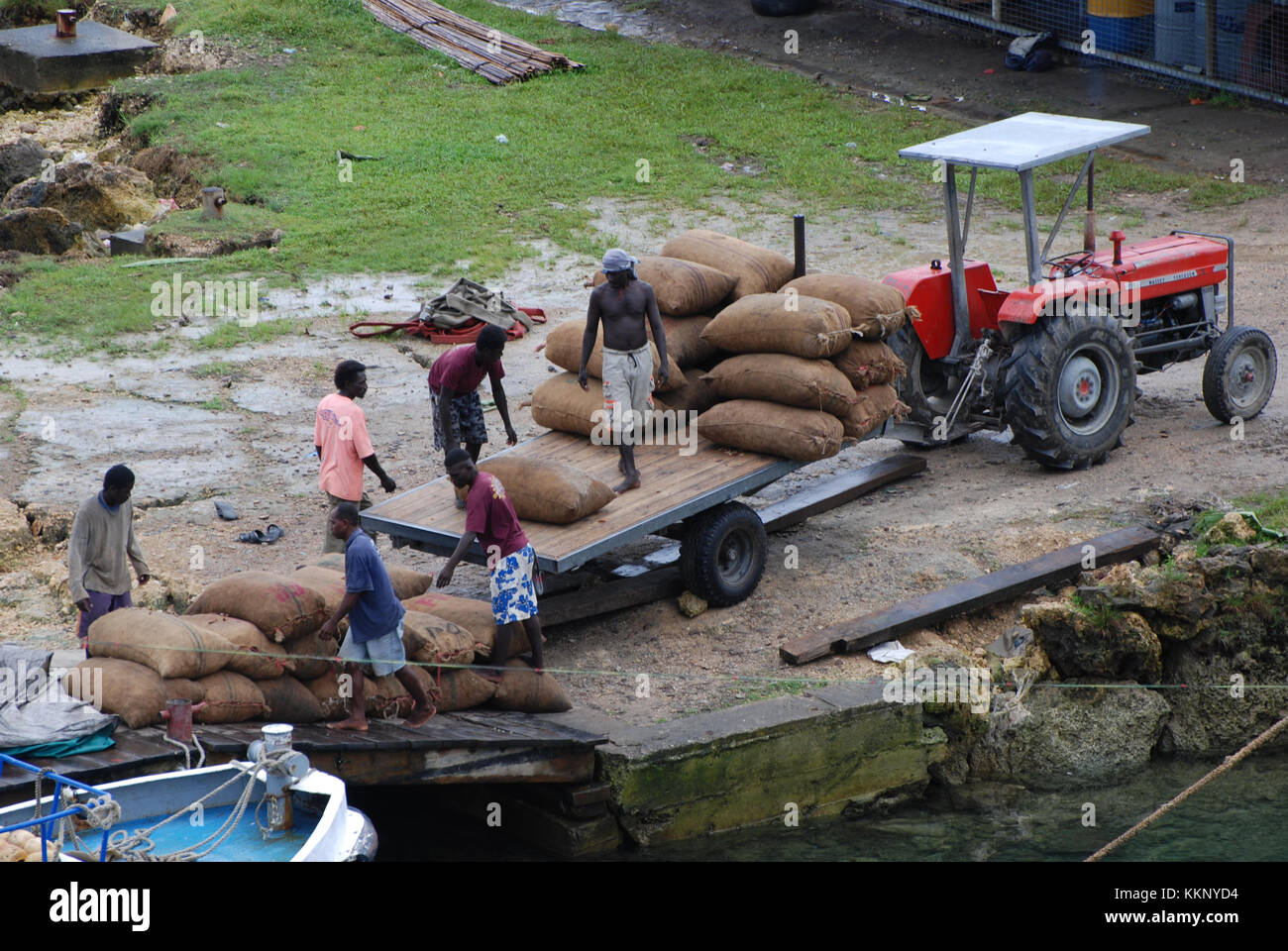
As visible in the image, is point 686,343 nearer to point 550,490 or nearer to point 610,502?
point 610,502

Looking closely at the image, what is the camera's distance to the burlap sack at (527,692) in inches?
321

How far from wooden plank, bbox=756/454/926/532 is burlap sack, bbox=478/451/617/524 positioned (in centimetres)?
193

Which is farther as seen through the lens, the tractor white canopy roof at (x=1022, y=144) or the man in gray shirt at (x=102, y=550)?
the tractor white canopy roof at (x=1022, y=144)

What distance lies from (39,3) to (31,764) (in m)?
27.1

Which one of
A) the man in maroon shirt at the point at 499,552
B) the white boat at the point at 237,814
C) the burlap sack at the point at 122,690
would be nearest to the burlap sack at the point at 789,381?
the man in maroon shirt at the point at 499,552

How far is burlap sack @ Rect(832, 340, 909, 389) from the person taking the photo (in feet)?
32.6

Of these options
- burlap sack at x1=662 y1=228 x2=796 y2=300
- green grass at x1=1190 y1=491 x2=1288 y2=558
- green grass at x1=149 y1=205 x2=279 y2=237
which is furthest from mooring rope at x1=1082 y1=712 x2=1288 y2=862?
green grass at x1=149 y1=205 x2=279 y2=237

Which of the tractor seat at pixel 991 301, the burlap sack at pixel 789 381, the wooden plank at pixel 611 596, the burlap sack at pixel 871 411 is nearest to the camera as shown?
the wooden plank at pixel 611 596

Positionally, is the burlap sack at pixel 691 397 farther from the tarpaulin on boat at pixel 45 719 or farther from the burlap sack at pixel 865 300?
the tarpaulin on boat at pixel 45 719

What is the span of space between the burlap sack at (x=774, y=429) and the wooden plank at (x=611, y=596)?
934 millimetres

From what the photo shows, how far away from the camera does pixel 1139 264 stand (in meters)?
Result: 11.5

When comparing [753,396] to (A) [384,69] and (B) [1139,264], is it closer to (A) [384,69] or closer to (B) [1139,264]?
(B) [1139,264]

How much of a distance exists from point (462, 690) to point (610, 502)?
1.62 meters

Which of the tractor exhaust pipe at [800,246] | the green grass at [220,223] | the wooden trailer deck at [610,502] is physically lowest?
the wooden trailer deck at [610,502]
